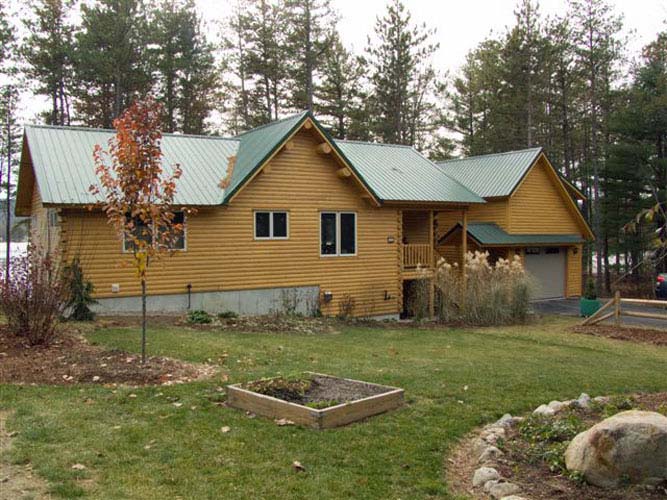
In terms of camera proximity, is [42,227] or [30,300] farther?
[42,227]

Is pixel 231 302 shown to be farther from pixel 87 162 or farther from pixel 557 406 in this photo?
pixel 557 406

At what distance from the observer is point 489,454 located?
5340mm

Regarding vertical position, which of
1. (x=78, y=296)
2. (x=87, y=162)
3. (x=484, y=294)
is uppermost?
(x=87, y=162)

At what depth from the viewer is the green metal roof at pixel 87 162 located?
49.0ft

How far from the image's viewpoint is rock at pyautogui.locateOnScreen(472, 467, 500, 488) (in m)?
4.78

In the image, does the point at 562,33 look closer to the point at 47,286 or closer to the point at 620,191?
the point at 620,191

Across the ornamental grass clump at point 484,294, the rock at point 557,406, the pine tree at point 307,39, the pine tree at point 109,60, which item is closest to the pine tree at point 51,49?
the pine tree at point 109,60

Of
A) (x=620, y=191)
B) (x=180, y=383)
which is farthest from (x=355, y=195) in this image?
(x=620, y=191)

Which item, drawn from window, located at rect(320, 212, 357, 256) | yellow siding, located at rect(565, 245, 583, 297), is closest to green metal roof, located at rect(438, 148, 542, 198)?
yellow siding, located at rect(565, 245, 583, 297)

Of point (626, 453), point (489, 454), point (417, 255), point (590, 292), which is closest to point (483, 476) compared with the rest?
point (489, 454)

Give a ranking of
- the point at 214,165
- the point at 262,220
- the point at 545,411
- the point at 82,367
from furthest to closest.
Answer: the point at 214,165 < the point at 262,220 < the point at 82,367 < the point at 545,411

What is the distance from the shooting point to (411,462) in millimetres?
5137

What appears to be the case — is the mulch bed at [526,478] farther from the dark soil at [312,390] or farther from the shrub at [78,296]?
the shrub at [78,296]

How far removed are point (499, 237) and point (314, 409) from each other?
20.5m
